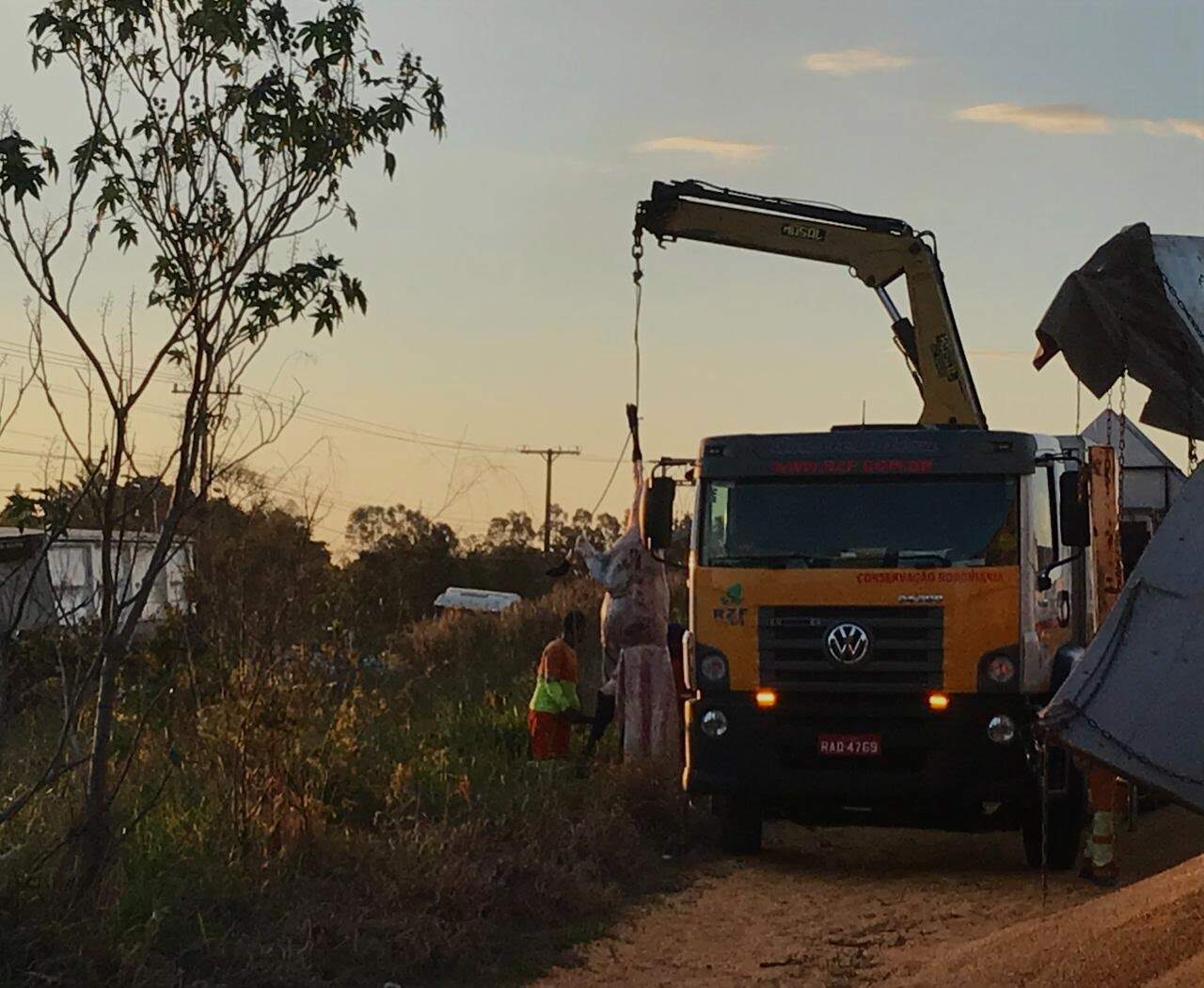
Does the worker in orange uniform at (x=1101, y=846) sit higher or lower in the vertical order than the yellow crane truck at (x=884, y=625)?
lower

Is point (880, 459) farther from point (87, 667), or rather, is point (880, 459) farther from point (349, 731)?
point (87, 667)

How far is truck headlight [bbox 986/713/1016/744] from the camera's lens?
12.5m

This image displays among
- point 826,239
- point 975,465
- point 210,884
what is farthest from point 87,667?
point 826,239

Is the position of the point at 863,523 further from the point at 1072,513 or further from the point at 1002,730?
the point at 1002,730

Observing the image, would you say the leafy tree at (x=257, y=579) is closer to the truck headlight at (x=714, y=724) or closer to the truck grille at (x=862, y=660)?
the truck headlight at (x=714, y=724)

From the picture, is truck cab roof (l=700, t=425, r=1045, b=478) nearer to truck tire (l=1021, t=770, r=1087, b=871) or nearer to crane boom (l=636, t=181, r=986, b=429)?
truck tire (l=1021, t=770, r=1087, b=871)

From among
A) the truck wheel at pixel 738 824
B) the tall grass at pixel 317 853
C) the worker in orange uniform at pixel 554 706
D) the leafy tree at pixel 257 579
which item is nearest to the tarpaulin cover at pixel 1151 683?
the tall grass at pixel 317 853

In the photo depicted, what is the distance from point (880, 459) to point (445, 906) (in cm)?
462

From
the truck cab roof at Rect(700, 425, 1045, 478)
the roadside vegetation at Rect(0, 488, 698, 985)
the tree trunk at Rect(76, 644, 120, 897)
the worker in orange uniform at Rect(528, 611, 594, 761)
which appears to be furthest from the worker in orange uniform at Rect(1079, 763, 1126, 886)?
the tree trunk at Rect(76, 644, 120, 897)

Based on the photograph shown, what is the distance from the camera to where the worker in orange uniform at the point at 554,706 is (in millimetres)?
15305

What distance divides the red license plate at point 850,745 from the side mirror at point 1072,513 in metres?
1.89

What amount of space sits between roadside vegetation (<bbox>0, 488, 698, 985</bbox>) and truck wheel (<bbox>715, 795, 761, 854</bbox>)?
1.47ft

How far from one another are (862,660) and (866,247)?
6.55m

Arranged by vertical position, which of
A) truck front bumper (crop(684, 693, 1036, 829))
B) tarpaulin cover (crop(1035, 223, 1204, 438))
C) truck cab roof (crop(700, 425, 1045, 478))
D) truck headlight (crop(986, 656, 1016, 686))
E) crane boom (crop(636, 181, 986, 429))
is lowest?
truck front bumper (crop(684, 693, 1036, 829))
